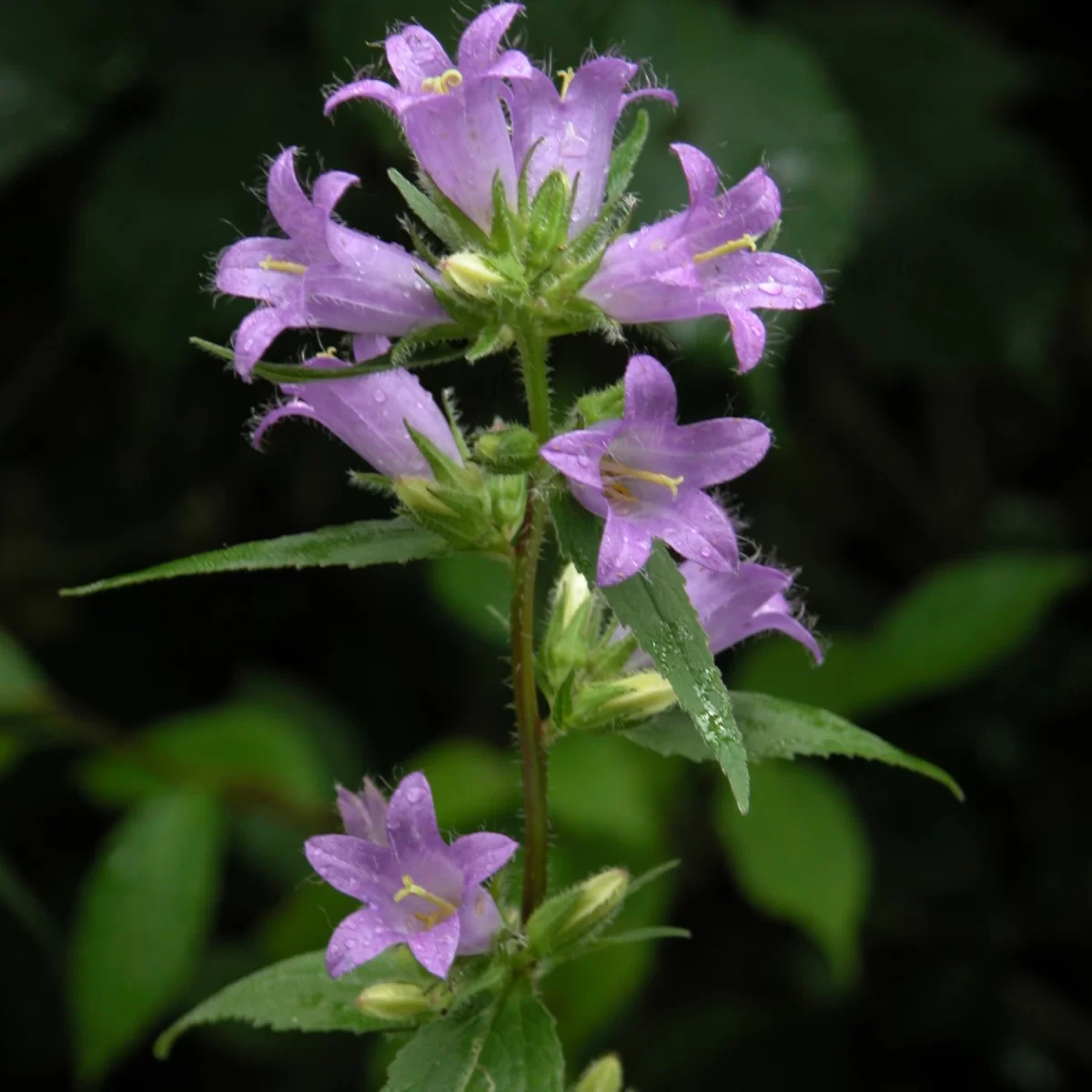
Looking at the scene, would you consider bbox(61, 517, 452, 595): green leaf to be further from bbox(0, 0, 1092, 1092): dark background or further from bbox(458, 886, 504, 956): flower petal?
bbox(0, 0, 1092, 1092): dark background

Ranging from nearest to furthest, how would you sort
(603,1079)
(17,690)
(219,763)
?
(603,1079) < (17,690) < (219,763)

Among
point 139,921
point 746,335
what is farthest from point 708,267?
A: point 139,921

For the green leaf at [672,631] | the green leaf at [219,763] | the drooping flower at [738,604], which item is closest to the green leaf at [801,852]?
the green leaf at [219,763]

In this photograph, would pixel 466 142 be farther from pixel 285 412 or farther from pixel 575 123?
pixel 285 412

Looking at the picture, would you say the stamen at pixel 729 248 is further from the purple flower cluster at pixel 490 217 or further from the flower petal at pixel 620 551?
the flower petal at pixel 620 551

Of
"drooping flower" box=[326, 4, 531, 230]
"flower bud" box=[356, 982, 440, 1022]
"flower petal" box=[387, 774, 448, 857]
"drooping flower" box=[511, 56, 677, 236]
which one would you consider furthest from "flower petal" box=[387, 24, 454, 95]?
"flower bud" box=[356, 982, 440, 1022]

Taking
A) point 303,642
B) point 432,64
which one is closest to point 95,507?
point 303,642
